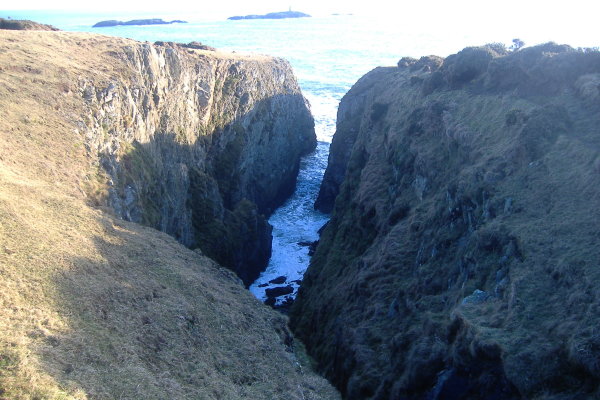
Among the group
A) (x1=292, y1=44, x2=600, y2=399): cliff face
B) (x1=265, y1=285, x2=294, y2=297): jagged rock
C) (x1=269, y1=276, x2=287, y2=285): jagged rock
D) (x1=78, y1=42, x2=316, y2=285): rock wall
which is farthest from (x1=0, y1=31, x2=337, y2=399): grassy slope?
(x1=269, y1=276, x2=287, y2=285): jagged rock

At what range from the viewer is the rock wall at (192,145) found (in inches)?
1475

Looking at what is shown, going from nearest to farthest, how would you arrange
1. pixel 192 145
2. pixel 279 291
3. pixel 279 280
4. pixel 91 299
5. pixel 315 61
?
pixel 91 299 → pixel 279 291 → pixel 279 280 → pixel 192 145 → pixel 315 61

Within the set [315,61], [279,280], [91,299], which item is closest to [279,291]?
[279,280]

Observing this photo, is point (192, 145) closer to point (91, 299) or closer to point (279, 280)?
point (279, 280)

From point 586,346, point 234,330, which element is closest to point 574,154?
point 586,346

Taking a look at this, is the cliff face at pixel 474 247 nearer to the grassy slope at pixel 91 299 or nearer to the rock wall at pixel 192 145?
the grassy slope at pixel 91 299

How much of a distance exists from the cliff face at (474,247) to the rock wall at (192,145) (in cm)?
918

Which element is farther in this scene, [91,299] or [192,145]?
[192,145]

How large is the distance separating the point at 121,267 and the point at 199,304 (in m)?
4.05

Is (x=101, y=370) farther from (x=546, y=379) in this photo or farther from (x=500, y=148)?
(x=500, y=148)

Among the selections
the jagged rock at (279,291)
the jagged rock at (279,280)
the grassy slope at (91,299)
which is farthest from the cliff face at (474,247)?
the grassy slope at (91,299)

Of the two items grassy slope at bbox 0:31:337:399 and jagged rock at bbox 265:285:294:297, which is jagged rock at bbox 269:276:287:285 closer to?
jagged rock at bbox 265:285:294:297

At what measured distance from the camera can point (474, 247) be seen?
25641 mm

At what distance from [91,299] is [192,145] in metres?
31.8
